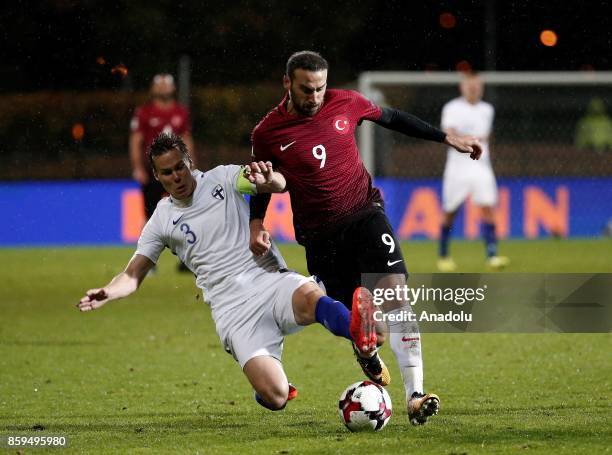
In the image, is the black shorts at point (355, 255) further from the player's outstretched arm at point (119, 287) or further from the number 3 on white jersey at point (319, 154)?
the player's outstretched arm at point (119, 287)

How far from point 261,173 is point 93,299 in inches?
41.9

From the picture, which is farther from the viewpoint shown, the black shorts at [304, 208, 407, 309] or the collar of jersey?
the collar of jersey

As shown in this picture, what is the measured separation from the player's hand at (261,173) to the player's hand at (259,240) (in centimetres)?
35

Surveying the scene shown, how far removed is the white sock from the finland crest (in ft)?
3.77

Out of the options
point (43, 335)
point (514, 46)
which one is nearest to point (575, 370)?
point (43, 335)

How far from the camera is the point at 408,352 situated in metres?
6.21

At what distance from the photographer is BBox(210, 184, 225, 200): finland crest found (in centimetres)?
666

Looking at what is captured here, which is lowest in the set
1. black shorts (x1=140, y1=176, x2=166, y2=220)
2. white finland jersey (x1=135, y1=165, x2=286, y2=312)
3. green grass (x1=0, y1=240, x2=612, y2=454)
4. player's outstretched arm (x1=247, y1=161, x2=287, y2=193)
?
green grass (x1=0, y1=240, x2=612, y2=454)

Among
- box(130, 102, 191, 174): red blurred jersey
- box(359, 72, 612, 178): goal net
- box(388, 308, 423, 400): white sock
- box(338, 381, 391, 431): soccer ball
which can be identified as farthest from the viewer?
box(359, 72, 612, 178): goal net

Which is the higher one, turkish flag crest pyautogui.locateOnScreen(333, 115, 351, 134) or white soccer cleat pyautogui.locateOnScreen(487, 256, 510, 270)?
turkish flag crest pyautogui.locateOnScreen(333, 115, 351, 134)

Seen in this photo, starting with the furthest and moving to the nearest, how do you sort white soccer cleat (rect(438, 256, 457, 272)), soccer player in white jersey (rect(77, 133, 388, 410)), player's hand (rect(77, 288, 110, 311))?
white soccer cleat (rect(438, 256, 457, 272))
soccer player in white jersey (rect(77, 133, 388, 410))
player's hand (rect(77, 288, 110, 311))

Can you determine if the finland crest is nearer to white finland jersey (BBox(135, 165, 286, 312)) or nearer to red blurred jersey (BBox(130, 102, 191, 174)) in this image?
white finland jersey (BBox(135, 165, 286, 312))

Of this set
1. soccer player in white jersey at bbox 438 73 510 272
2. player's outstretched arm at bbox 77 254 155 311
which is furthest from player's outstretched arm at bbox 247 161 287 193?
soccer player in white jersey at bbox 438 73 510 272

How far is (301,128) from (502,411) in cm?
189
